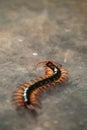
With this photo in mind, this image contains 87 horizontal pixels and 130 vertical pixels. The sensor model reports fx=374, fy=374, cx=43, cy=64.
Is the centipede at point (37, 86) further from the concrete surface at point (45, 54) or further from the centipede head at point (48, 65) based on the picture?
the concrete surface at point (45, 54)

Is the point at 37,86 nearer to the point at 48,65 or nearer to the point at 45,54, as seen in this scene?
the point at 48,65

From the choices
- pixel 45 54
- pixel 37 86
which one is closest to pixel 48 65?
pixel 45 54

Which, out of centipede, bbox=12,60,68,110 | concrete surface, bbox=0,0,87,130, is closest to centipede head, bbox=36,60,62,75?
centipede, bbox=12,60,68,110

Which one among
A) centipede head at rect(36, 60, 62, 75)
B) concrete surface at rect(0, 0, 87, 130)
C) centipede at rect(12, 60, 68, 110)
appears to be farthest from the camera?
centipede head at rect(36, 60, 62, 75)

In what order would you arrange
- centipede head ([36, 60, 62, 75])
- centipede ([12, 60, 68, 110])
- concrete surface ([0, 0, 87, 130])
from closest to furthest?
concrete surface ([0, 0, 87, 130]) → centipede ([12, 60, 68, 110]) → centipede head ([36, 60, 62, 75])

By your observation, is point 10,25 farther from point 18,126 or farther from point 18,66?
point 18,126

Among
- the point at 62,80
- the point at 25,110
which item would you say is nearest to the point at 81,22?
the point at 62,80

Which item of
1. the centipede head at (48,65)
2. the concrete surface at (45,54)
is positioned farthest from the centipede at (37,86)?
the concrete surface at (45,54)

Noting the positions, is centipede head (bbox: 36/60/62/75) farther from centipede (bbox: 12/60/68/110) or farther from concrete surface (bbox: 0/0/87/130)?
concrete surface (bbox: 0/0/87/130)
